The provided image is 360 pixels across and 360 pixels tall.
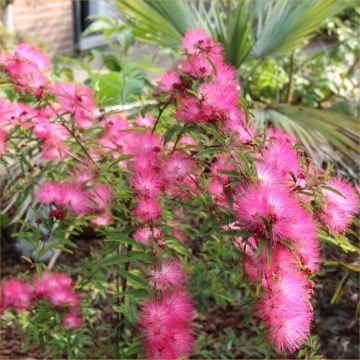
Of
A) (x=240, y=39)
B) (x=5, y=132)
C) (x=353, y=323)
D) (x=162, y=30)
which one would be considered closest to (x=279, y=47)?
(x=240, y=39)

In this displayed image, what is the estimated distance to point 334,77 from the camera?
4062mm

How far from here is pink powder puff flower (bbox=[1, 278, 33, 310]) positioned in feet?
5.02

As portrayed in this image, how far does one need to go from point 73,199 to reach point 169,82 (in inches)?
14.2

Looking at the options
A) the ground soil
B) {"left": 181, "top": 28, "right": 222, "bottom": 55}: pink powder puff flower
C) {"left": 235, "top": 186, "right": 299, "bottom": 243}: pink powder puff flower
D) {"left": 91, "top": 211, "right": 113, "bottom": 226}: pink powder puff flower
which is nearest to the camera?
{"left": 235, "top": 186, "right": 299, "bottom": 243}: pink powder puff flower

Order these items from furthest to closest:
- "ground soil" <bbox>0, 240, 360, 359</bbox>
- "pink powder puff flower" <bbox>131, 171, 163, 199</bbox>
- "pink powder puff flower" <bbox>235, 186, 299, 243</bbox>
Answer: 1. "ground soil" <bbox>0, 240, 360, 359</bbox>
2. "pink powder puff flower" <bbox>131, 171, 163, 199</bbox>
3. "pink powder puff flower" <bbox>235, 186, 299, 243</bbox>

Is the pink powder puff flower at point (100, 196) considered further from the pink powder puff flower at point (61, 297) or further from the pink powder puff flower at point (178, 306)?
the pink powder puff flower at point (178, 306)

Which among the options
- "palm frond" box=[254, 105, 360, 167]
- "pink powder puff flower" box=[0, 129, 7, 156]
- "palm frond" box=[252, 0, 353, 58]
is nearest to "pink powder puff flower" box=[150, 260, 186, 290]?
"pink powder puff flower" box=[0, 129, 7, 156]

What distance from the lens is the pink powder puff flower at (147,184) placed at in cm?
122

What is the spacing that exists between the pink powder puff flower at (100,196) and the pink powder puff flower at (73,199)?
9cm

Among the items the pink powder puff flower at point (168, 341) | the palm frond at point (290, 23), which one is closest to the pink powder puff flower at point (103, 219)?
the pink powder puff flower at point (168, 341)

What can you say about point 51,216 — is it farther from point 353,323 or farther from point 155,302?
point 353,323

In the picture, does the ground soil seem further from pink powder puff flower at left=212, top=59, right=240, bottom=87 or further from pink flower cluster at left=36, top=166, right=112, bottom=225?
pink powder puff flower at left=212, top=59, right=240, bottom=87

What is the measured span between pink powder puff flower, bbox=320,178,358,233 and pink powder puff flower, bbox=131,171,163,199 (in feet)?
1.17

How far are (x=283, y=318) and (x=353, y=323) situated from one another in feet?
4.33
